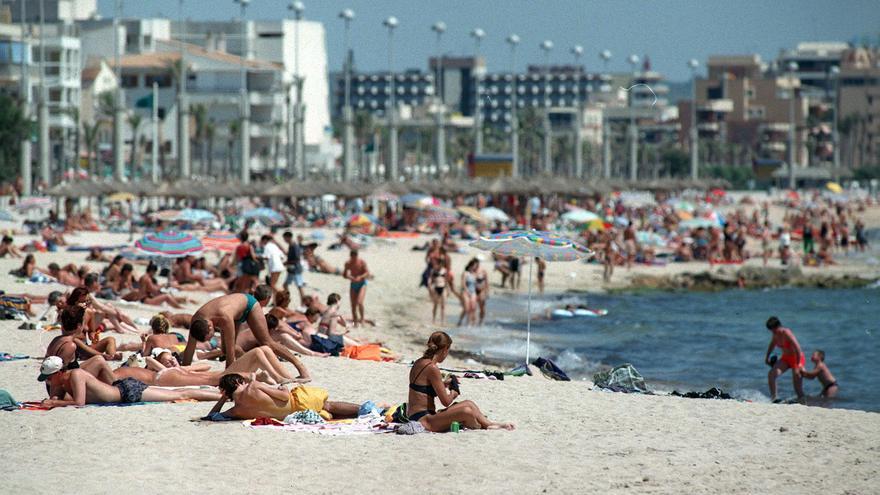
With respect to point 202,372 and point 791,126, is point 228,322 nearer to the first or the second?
point 202,372

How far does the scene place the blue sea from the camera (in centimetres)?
1848

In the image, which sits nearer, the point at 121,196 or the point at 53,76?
the point at 121,196

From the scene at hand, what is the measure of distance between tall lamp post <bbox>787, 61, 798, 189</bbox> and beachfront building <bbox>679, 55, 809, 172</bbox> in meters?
0.60

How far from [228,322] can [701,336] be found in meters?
13.4

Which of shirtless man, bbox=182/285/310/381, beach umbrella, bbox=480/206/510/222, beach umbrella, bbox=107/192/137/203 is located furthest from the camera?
beach umbrella, bbox=480/206/510/222

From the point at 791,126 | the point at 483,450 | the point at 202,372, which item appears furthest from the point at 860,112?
the point at 483,450

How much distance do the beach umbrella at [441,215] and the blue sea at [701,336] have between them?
919cm

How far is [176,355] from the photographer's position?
41.4 ft

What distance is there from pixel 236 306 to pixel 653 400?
12.2 ft

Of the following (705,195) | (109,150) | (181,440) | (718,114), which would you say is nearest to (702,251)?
(181,440)

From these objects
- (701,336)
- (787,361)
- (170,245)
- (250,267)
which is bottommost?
(701,336)

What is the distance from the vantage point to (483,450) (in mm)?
9977

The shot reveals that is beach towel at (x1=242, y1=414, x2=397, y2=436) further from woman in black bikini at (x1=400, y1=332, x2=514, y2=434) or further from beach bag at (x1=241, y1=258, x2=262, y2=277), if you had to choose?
beach bag at (x1=241, y1=258, x2=262, y2=277)

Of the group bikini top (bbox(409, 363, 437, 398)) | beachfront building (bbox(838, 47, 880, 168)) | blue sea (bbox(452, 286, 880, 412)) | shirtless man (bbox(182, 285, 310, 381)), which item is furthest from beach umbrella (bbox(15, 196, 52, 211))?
beachfront building (bbox(838, 47, 880, 168))
